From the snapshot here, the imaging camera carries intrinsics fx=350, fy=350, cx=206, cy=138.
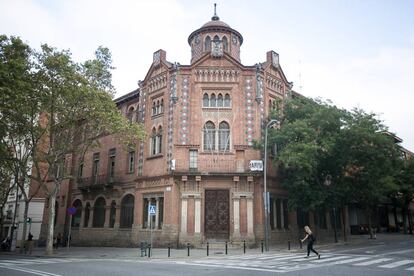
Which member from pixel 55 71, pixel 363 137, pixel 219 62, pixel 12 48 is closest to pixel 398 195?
pixel 363 137

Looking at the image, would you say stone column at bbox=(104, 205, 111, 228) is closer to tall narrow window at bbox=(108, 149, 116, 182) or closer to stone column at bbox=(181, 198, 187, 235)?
tall narrow window at bbox=(108, 149, 116, 182)

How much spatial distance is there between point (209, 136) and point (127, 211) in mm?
10223

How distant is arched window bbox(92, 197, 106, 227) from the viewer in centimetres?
3266

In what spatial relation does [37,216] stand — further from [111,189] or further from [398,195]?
[398,195]

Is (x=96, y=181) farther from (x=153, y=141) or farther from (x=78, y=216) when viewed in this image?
(x=153, y=141)

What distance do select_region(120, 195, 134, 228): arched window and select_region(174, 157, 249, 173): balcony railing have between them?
23.1 ft

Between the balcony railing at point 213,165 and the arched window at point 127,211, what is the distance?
23.1ft

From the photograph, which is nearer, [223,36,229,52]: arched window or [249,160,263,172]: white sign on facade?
[249,160,263,172]: white sign on facade

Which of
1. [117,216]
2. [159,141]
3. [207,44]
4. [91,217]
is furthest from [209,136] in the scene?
[91,217]

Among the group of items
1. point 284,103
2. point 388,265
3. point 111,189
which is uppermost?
point 284,103

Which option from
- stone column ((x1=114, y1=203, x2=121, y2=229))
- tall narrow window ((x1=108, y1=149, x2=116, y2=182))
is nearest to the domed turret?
tall narrow window ((x1=108, y1=149, x2=116, y2=182))

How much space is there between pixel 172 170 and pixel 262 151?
22.5 ft

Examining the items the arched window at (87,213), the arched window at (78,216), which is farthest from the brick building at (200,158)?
the arched window at (78,216)

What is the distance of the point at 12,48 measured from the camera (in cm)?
2056
